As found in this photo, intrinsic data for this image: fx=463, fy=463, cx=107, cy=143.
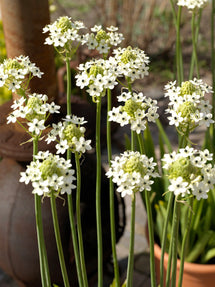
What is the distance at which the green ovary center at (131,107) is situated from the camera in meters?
0.84

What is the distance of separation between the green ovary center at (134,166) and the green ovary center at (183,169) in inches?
2.0

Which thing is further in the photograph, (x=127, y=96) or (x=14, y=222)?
(x=14, y=222)

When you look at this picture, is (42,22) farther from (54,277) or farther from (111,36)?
(54,277)

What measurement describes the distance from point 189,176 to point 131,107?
17 cm

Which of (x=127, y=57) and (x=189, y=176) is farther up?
(x=127, y=57)

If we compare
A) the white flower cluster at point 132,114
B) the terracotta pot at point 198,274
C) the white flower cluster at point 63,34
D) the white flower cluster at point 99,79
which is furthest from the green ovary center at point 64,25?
the terracotta pot at point 198,274

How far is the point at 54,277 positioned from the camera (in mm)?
1491

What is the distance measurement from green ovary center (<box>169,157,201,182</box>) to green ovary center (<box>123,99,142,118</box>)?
0.13m

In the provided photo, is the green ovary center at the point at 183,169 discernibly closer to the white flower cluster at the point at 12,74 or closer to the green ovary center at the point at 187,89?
the green ovary center at the point at 187,89

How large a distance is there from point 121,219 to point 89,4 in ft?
9.47

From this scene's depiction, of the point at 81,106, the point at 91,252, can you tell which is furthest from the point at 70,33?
the point at 91,252

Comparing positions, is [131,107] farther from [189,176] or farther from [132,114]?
[189,176]

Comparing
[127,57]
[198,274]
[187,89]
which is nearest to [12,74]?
[127,57]

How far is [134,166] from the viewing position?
0.77 metres
